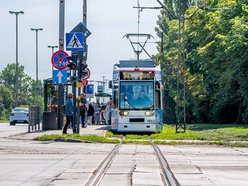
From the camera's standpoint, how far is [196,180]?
13336mm

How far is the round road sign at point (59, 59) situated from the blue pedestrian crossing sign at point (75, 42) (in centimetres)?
254

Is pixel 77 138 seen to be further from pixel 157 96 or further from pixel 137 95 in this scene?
pixel 157 96

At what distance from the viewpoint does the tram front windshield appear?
32.6 metres

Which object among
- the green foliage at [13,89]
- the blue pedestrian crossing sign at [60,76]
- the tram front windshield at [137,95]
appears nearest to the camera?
the blue pedestrian crossing sign at [60,76]

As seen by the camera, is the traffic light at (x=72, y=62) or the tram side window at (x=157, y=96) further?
the tram side window at (x=157, y=96)

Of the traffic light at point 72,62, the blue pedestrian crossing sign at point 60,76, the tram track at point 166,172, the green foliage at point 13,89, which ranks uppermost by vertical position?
the green foliage at point 13,89

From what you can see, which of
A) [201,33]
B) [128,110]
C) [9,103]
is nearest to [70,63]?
[128,110]

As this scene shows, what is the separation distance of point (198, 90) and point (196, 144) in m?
39.1

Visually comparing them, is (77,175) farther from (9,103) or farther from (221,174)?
(9,103)

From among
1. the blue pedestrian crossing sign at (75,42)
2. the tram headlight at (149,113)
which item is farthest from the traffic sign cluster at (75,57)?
the tram headlight at (149,113)

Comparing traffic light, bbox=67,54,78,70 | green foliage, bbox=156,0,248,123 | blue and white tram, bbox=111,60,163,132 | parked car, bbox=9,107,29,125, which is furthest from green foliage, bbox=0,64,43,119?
traffic light, bbox=67,54,78,70

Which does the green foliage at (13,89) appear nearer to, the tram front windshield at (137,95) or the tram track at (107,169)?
the tram front windshield at (137,95)

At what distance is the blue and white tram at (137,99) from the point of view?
106 ft

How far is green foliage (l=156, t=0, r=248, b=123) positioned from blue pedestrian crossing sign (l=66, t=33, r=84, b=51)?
8247 millimetres
